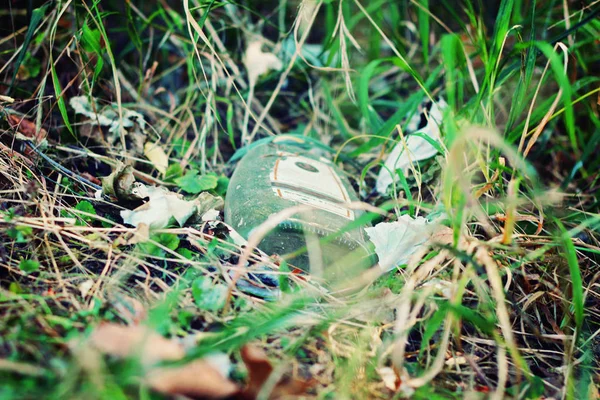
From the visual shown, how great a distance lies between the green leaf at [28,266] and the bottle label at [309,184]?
58cm

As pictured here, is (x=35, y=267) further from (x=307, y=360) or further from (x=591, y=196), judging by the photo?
(x=591, y=196)

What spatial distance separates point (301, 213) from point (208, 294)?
0.33m

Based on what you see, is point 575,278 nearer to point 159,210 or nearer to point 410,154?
point 410,154

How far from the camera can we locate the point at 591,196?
61.1 inches

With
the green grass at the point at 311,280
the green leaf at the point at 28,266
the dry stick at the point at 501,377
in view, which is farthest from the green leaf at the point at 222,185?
the dry stick at the point at 501,377

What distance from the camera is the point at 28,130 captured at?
1434mm

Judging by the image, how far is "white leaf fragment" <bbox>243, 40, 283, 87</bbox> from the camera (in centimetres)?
181

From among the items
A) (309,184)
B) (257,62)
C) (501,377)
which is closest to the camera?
(501,377)

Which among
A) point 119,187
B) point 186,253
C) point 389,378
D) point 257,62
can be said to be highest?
point 257,62

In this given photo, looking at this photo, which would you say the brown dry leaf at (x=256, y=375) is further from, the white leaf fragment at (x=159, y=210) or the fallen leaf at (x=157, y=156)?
the fallen leaf at (x=157, y=156)

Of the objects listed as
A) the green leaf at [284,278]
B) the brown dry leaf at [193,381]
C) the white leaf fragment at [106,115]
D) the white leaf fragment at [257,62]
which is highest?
the white leaf fragment at [257,62]

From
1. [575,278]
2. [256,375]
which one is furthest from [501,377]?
[256,375]

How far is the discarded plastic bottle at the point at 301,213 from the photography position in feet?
3.80

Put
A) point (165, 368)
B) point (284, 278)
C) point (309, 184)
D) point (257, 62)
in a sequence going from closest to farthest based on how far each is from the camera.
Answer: point (165, 368) < point (284, 278) < point (309, 184) < point (257, 62)
